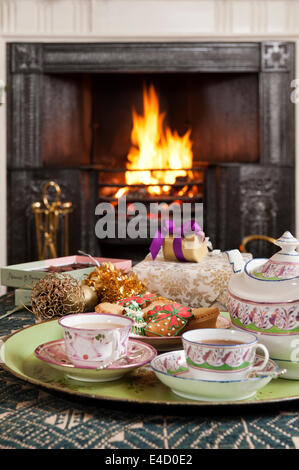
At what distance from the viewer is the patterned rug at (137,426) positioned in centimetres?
51

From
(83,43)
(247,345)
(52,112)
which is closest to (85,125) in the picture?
(52,112)

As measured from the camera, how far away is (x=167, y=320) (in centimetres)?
79

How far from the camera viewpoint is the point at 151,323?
79 centimetres

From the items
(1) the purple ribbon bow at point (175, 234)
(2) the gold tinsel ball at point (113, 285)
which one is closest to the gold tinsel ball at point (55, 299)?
(2) the gold tinsel ball at point (113, 285)

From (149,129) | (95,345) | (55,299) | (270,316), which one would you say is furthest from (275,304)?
(149,129)

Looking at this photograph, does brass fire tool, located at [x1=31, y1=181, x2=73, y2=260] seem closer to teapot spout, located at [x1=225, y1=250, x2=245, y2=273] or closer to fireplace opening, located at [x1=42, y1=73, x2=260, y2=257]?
fireplace opening, located at [x1=42, y1=73, x2=260, y2=257]

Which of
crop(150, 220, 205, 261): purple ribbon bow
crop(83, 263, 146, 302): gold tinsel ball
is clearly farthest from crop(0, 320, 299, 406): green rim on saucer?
crop(150, 220, 205, 261): purple ribbon bow

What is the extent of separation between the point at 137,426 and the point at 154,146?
114 inches

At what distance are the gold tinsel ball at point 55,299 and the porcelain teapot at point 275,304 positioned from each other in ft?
1.19

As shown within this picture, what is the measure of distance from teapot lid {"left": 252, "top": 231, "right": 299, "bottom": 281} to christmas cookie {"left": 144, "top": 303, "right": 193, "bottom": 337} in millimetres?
139

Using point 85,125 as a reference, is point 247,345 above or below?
below
